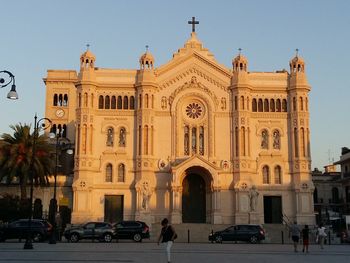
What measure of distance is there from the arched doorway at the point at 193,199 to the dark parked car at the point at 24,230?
19.3 m

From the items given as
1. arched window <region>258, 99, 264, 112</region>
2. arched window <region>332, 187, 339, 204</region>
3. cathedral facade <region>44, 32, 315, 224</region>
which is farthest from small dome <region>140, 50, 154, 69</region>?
arched window <region>332, 187, 339, 204</region>

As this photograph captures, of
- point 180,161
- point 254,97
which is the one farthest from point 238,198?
point 254,97

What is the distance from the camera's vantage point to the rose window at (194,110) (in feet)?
189

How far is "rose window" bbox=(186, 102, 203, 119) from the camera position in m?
57.6

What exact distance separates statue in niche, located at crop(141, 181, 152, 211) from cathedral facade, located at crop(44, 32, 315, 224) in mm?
103

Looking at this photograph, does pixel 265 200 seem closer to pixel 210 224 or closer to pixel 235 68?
pixel 210 224

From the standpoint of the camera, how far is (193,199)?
57250mm

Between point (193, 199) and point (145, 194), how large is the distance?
5.95 meters

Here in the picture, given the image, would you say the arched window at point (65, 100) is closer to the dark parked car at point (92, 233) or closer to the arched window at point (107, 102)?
the arched window at point (107, 102)

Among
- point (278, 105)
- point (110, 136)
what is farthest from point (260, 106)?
point (110, 136)

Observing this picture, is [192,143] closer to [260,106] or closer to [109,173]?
[260,106]

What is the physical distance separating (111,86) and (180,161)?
11173mm

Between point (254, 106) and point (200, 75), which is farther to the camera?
point (200, 75)

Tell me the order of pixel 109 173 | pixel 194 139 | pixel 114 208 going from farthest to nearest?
pixel 194 139, pixel 109 173, pixel 114 208
